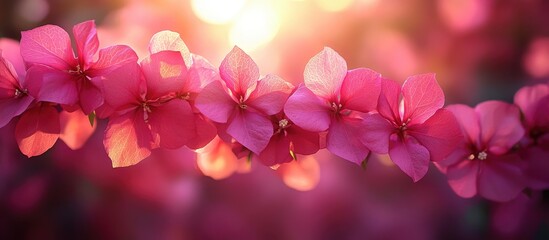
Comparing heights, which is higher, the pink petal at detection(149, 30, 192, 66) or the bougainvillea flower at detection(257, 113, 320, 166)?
the pink petal at detection(149, 30, 192, 66)

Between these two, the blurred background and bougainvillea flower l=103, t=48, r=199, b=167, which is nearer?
bougainvillea flower l=103, t=48, r=199, b=167

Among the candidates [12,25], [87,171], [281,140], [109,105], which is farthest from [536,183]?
[12,25]

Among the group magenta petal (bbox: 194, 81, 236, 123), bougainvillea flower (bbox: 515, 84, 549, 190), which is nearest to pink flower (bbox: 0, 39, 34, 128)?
magenta petal (bbox: 194, 81, 236, 123)

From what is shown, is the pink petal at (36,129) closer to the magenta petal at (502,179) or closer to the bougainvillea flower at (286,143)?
the bougainvillea flower at (286,143)

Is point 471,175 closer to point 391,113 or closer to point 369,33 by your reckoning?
point 391,113

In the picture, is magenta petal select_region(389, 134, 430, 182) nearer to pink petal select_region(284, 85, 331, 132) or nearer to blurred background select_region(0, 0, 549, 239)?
pink petal select_region(284, 85, 331, 132)

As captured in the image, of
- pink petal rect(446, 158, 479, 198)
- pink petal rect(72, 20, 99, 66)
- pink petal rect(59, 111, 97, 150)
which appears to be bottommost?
pink petal rect(59, 111, 97, 150)

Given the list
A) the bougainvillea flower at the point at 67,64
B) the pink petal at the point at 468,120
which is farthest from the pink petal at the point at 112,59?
the pink petal at the point at 468,120
